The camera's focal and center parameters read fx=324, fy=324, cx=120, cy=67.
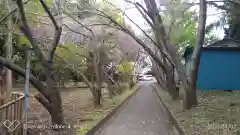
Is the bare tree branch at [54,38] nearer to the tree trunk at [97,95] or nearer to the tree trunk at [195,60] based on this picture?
the tree trunk at [195,60]

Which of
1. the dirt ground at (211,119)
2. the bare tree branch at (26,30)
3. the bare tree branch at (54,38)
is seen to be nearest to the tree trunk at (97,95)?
the dirt ground at (211,119)

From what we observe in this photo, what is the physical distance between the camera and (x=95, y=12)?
1842 centimetres

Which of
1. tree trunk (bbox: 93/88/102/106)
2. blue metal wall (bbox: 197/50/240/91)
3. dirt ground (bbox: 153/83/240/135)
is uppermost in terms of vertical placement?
blue metal wall (bbox: 197/50/240/91)

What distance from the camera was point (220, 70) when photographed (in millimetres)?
20078

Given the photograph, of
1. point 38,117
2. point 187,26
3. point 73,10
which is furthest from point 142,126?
point 187,26

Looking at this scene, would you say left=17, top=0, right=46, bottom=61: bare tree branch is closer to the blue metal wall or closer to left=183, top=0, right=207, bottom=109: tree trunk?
left=183, top=0, right=207, bottom=109: tree trunk

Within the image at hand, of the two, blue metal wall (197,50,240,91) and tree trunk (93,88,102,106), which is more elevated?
blue metal wall (197,50,240,91)

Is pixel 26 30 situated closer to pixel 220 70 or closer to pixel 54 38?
pixel 54 38

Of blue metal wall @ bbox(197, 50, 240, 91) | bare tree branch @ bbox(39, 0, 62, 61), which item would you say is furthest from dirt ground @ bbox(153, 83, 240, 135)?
blue metal wall @ bbox(197, 50, 240, 91)

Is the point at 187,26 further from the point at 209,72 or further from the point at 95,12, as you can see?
the point at 95,12

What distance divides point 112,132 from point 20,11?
465cm

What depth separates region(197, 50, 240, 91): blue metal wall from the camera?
19.7 meters

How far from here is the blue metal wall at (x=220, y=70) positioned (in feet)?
64.7

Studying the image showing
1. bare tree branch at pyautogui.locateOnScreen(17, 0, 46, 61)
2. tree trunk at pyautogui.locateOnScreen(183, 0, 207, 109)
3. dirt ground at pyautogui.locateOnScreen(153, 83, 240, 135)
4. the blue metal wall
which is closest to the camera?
bare tree branch at pyautogui.locateOnScreen(17, 0, 46, 61)
